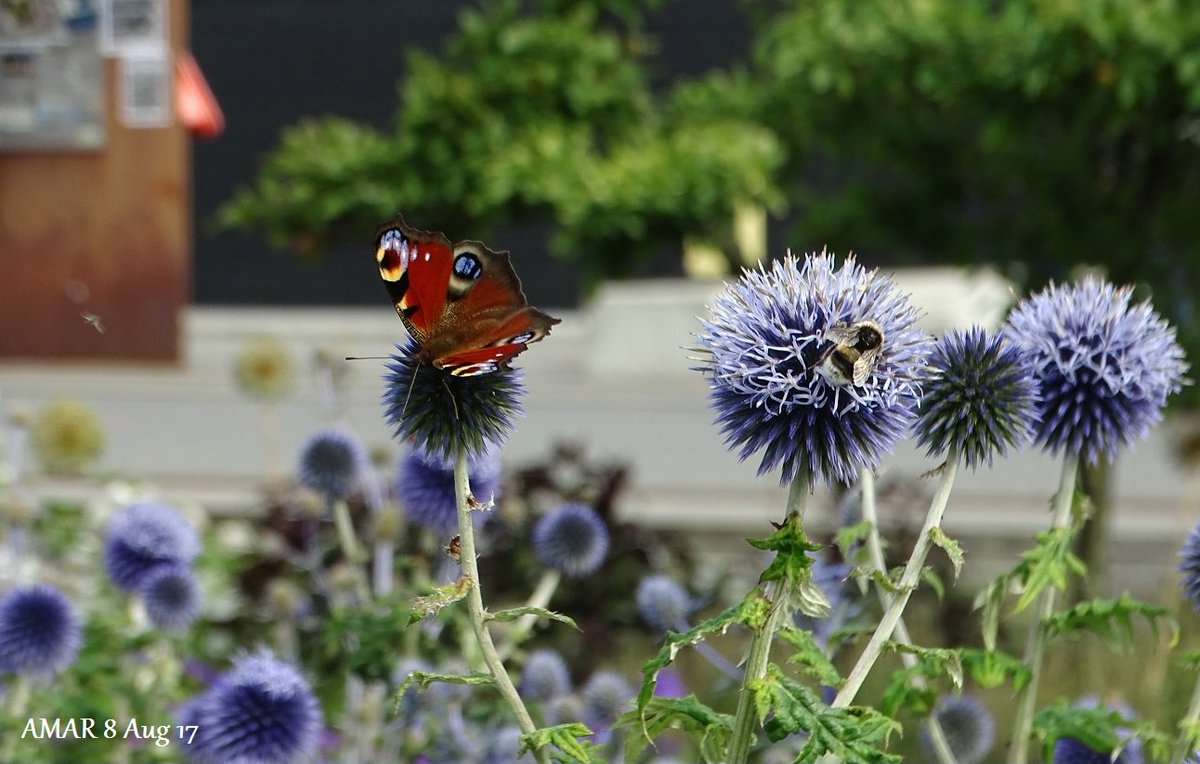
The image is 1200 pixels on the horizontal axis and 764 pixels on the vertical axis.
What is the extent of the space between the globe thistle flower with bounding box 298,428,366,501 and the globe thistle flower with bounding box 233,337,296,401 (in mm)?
2212

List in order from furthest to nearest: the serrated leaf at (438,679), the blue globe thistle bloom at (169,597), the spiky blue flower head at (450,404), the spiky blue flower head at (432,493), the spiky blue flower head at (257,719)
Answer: the blue globe thistle bloom at (169,597)
the spiky blue flower head at (432,493)
the spiky blue flower head at (257,719)
the spiky blue flower head at (450,404)
the serrated leaf at (438,679)

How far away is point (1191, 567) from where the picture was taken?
2328 mm

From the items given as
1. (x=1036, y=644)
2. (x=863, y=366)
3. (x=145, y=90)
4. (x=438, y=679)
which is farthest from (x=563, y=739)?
(x=145, y=90)

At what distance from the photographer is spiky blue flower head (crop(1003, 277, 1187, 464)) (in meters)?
2.29

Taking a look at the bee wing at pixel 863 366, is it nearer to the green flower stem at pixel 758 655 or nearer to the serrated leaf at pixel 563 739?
the green flower stem at pixel 758 655

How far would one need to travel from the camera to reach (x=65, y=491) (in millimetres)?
8227

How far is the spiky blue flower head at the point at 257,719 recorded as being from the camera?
261 centimetres

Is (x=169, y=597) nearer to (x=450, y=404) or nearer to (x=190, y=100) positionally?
(x=450, y=404)

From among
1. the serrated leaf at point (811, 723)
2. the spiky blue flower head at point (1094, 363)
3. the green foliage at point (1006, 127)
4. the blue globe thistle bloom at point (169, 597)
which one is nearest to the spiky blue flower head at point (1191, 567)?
the spiky blue flower head at point (1094, 363)

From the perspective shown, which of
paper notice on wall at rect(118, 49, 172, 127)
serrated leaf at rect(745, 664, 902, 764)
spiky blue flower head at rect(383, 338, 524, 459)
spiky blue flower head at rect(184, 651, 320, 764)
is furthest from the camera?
paper notice on wall at rect(118, 49, 172, 127)

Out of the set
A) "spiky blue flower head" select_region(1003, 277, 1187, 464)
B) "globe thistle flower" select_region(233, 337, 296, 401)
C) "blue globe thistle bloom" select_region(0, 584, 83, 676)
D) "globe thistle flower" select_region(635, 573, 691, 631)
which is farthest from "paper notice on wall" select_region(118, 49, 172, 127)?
"spiky blue flower head" select_region(1003, 277, 1187, 464)

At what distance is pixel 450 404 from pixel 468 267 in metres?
0.18

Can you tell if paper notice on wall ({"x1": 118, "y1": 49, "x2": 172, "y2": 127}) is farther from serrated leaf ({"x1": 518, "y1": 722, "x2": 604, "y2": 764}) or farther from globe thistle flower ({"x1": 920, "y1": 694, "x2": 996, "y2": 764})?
serrated leaf ({"x1": 518, "y1": 722, "x2": 604, "y2": 764})

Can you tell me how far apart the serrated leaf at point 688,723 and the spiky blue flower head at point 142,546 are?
1.78 metres
